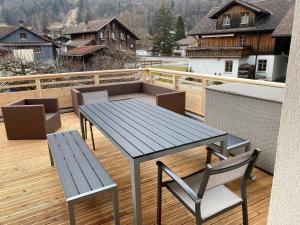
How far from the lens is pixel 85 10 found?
2505 centimetres

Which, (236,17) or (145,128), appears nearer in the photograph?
(145,128)

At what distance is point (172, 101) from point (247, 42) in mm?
16584

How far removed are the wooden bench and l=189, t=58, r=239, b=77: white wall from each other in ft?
57.2

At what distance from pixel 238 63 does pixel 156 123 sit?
683 inches

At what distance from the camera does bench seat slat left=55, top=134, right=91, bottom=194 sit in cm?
178

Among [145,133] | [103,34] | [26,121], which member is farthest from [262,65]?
[145,133]

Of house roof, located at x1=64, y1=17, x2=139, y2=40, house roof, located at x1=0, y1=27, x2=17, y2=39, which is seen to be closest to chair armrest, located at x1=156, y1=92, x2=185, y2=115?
house roof, located at x1=64, y1=17, x2=139, y2=40

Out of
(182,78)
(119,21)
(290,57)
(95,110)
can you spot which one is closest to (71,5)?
(119,21)

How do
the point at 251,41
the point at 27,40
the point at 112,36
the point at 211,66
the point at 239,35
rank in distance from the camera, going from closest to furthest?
the point at 251,41, the point at 239,35, the point at 211,66, the point at 27,40, the point at 112,36

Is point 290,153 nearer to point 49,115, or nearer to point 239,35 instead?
point 49,115

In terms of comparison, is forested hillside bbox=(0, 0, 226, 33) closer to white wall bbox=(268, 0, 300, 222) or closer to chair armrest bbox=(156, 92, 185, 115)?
chair armrest bbox=(156, 92, 185, 115)

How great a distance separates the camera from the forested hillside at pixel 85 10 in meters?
Result: 23.1

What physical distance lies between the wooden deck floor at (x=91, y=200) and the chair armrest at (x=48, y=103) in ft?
3.56

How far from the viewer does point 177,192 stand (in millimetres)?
1794
